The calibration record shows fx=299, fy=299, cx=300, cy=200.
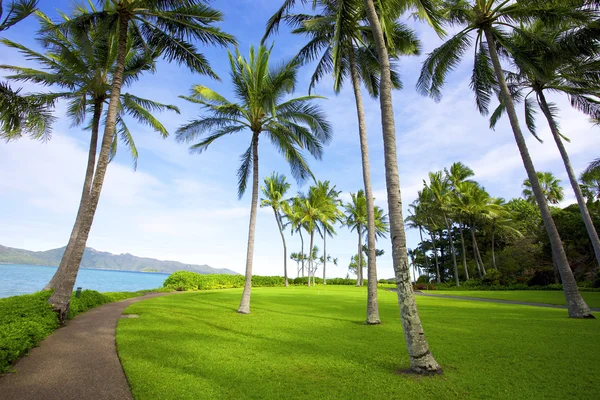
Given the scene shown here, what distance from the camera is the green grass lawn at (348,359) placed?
421 centimetres

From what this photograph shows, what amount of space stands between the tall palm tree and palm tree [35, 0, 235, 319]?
2952 millimetres

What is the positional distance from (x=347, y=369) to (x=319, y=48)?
39.7ft

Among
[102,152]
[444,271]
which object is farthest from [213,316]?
[444,271]

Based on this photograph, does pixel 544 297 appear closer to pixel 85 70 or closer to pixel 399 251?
pixel 399 251

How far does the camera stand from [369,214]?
10.3 m

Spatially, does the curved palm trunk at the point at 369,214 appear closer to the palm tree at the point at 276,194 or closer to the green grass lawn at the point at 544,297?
the green grass lawn at the point at 544,297

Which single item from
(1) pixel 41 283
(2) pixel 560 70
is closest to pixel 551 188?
(2) pixel 560 70

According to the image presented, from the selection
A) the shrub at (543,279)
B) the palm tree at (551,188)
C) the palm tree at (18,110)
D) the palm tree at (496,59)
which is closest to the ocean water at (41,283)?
the palm tree at (18,110)

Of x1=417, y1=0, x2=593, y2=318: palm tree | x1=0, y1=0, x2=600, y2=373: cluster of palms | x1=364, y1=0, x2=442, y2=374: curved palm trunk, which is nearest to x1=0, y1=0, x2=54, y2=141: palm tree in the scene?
x1=0, y1=0, x2=600, y2=373: cluster of palms

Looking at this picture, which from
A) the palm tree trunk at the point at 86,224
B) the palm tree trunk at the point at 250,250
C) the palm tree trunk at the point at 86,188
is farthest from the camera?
the palm tree trunk at the point at 86,188

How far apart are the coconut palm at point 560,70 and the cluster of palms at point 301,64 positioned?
0.05 metres

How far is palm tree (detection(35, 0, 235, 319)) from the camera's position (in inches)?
343

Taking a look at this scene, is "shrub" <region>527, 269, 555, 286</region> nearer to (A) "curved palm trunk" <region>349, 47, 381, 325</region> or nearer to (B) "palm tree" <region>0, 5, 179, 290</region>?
(A) "curved palm trunk" <region>349, 47, 381, 325</region>

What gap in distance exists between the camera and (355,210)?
44250mm
